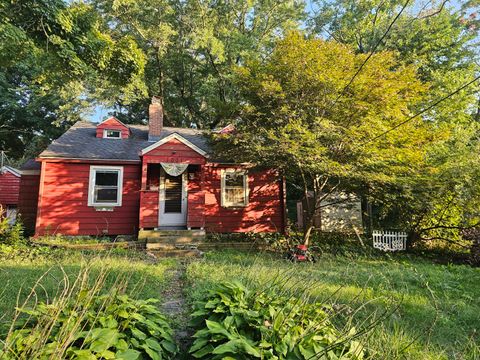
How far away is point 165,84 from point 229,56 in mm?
6072

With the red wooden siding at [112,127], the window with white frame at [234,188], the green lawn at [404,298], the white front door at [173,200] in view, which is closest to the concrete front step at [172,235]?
the white front door at [173,200]

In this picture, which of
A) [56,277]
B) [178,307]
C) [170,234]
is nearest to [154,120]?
[170,234]

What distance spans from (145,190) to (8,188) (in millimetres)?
11688

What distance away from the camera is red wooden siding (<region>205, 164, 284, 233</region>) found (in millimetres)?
12680

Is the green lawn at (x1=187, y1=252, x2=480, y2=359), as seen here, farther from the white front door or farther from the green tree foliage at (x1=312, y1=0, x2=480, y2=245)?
the white front door

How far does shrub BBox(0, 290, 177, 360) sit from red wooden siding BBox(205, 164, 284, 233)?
10.1 meters

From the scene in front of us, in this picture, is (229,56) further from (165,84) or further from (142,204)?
(142,204)

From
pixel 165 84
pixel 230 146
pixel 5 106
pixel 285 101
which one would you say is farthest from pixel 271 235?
pixel 5 106

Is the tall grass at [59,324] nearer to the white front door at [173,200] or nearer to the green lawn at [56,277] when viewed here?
the green lawn at [56,277]

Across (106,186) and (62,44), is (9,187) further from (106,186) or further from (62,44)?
(62,44)

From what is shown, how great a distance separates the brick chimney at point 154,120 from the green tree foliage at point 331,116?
6.11 meters

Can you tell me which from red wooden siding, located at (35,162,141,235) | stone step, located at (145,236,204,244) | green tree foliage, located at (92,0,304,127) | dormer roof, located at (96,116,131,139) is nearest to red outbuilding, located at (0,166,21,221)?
dormer roof, located at (96,116,131,139)

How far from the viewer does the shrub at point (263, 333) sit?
1855mm

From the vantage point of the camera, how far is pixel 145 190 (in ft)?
36.6
